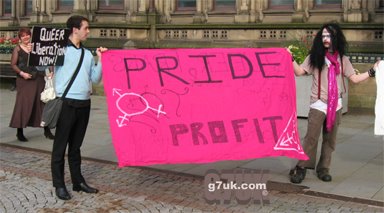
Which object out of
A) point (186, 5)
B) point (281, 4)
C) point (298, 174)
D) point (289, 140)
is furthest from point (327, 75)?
point (186, 5)

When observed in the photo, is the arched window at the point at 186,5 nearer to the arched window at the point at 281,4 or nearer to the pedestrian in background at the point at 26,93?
the arched window at the point at 281,4

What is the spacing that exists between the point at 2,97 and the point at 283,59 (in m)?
12.0

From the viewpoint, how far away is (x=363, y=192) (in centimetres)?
622

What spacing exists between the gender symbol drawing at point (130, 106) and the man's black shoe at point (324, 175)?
2372mm

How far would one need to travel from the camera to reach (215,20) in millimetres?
15766

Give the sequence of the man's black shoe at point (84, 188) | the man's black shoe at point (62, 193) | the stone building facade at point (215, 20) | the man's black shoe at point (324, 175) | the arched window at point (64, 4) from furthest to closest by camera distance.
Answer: the arched window at point (64, 4), the stone building facade at point (215, 20), the man's black shoe at point (324, 175), the man's black shoe at point (84, 188), the man's black shoe at point (62, 193)

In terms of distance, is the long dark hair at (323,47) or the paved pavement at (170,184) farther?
the long dark hair at (323,47)

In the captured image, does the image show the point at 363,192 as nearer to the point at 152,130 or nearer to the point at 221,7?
the point at 152,130

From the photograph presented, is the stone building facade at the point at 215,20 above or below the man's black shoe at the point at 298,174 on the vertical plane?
above

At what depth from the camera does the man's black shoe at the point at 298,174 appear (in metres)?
6.55

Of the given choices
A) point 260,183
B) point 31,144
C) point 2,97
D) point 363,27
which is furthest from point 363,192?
point 2,97

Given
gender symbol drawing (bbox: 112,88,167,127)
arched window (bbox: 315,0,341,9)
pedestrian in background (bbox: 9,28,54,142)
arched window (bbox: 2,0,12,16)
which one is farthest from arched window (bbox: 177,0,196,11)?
gender symbol drawing (bbox: 112,88,167,127)

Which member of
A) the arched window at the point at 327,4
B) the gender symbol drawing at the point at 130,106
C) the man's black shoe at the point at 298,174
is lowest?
the man's black shoe at the point at 298,174

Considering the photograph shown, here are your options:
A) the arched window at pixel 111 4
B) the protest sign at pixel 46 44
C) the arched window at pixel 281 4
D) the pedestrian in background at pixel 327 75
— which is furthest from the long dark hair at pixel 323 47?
the arched window at pixel 111 4
